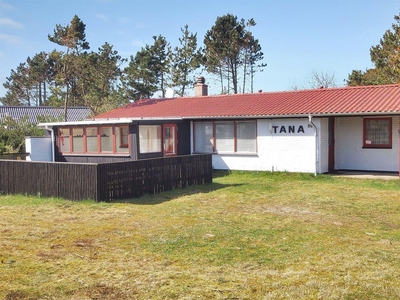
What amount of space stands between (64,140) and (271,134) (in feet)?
30.2

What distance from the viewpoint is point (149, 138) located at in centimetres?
1900

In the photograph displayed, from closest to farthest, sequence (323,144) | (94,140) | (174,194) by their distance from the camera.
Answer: (174,194)
(323,144)
(94,140)

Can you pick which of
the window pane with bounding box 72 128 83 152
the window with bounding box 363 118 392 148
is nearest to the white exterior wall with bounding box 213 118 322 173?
the window with bounding box 363 118 392 148

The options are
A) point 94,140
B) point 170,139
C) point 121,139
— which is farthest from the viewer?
point 170,139

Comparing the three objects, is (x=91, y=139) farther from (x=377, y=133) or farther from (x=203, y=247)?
(x=203, y=247)

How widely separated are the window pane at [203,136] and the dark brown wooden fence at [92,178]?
5.81 metres

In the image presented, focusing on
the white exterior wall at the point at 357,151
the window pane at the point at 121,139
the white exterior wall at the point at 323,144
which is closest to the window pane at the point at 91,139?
the window pane at the point at 121,139

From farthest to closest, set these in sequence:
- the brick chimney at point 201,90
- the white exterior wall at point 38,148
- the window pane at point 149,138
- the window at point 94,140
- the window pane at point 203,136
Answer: the brick chimney at point 201,90
the window pane at point 203,136
the white exterior wall at point 38,148
the window at point 94,140
the window pane at point 149,138

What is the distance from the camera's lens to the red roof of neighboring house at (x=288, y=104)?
17.4 m

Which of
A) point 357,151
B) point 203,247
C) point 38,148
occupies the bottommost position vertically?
point 203,247

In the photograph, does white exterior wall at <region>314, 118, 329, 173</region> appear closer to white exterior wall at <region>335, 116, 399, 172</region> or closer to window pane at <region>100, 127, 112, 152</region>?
white exterior wall at <region>335, 116, 399, 172</region>

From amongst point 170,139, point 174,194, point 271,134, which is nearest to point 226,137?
point 271,134

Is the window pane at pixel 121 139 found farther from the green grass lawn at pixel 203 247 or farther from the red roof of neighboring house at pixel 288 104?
the green grass lawn at pixel 203 247

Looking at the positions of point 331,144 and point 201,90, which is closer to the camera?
point 331,144
